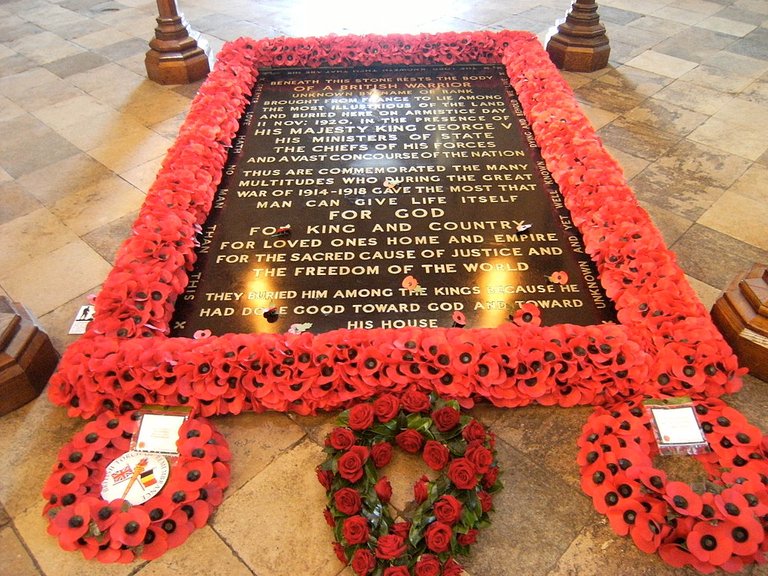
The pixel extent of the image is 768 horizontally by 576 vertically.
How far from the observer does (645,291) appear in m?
2.73

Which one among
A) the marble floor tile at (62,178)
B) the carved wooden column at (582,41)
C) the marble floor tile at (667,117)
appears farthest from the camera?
the carved wooden column at (582,41)

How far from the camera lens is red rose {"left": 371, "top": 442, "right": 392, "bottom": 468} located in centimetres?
219

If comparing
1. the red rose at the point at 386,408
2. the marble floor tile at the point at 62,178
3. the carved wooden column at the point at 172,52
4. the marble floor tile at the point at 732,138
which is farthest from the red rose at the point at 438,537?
the carved wooden column at the point at 172,52

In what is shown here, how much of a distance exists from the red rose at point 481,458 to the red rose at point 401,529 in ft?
1.06

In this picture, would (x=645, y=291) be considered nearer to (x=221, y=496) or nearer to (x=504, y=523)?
(x=504, y=523)

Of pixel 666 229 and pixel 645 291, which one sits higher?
pixel 645 291

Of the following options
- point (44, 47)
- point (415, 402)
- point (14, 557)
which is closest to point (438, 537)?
point (415, 402)

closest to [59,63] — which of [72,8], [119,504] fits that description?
[72,8]

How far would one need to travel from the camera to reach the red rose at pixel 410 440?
7.36 feet

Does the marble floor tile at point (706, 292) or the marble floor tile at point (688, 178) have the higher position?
the marble floor tile at point (706, 292)

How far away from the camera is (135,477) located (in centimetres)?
219

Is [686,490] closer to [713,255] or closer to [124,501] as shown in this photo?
[713,255]

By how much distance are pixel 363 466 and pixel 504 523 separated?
1.81 feet

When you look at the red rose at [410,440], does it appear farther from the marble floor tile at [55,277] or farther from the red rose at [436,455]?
the marble floor tile at [55,277]
